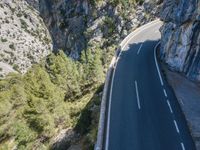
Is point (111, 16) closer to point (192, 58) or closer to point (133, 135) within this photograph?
point (192, 58)

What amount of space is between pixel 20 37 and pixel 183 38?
11690cm

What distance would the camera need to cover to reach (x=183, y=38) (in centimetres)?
3469

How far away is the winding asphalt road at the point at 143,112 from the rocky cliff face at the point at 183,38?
277 cm

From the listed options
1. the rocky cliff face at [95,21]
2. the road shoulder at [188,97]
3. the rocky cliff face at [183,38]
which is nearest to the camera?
the road shoulder at [188,97]

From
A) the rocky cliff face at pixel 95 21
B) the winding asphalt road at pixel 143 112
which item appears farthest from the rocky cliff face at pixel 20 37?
the winding asphalt road at pixel 143 112

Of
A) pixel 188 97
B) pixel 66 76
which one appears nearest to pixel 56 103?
pixel 66 76

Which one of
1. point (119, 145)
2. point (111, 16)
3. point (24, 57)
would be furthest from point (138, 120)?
point (24, 57)

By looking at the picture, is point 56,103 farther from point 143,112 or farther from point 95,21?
point 95,21

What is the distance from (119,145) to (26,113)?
17.8 metres

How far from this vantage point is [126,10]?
6650 cm

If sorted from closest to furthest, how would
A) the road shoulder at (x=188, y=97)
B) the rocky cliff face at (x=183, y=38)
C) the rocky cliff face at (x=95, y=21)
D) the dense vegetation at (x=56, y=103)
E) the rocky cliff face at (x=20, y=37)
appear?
the road shoulder at (x=188, y=97) → the rocky cliff face at (x=183, y=38) → the dense vegetation at (x=56, y=103) → the rocky cliff face at (x=95, y=21) → the rocky cliff face at (x=20, y=37)

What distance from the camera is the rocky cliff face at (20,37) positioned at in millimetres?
132750

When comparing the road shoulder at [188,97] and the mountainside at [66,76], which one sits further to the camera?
the mountainside at [66,76]

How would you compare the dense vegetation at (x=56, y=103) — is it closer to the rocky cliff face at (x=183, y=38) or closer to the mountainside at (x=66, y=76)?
the mountainside at (x=66, y=76)
